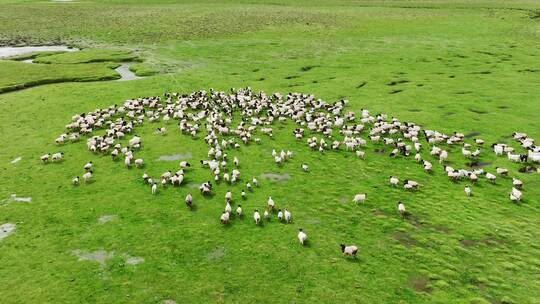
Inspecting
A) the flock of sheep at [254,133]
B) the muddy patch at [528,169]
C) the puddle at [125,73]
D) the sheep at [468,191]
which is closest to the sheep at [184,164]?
the flock of sheep at [254,133]

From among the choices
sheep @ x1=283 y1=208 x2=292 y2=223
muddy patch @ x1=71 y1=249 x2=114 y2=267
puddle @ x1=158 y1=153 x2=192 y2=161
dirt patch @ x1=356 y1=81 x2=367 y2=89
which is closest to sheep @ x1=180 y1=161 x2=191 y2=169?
puddle @ x1=158 y1=153 x2=192 y2=161

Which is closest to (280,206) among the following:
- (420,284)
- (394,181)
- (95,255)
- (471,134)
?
(394,181)

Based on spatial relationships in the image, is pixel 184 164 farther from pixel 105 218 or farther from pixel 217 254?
pixel 217 254

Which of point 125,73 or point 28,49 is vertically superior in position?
point 28,49

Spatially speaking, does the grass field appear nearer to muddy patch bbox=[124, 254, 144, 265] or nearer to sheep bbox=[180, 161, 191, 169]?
muddy patch bbox=[124, 254, 144, 265]

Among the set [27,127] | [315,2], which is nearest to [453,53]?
[27,127]

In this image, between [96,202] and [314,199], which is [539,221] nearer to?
[314,199]
